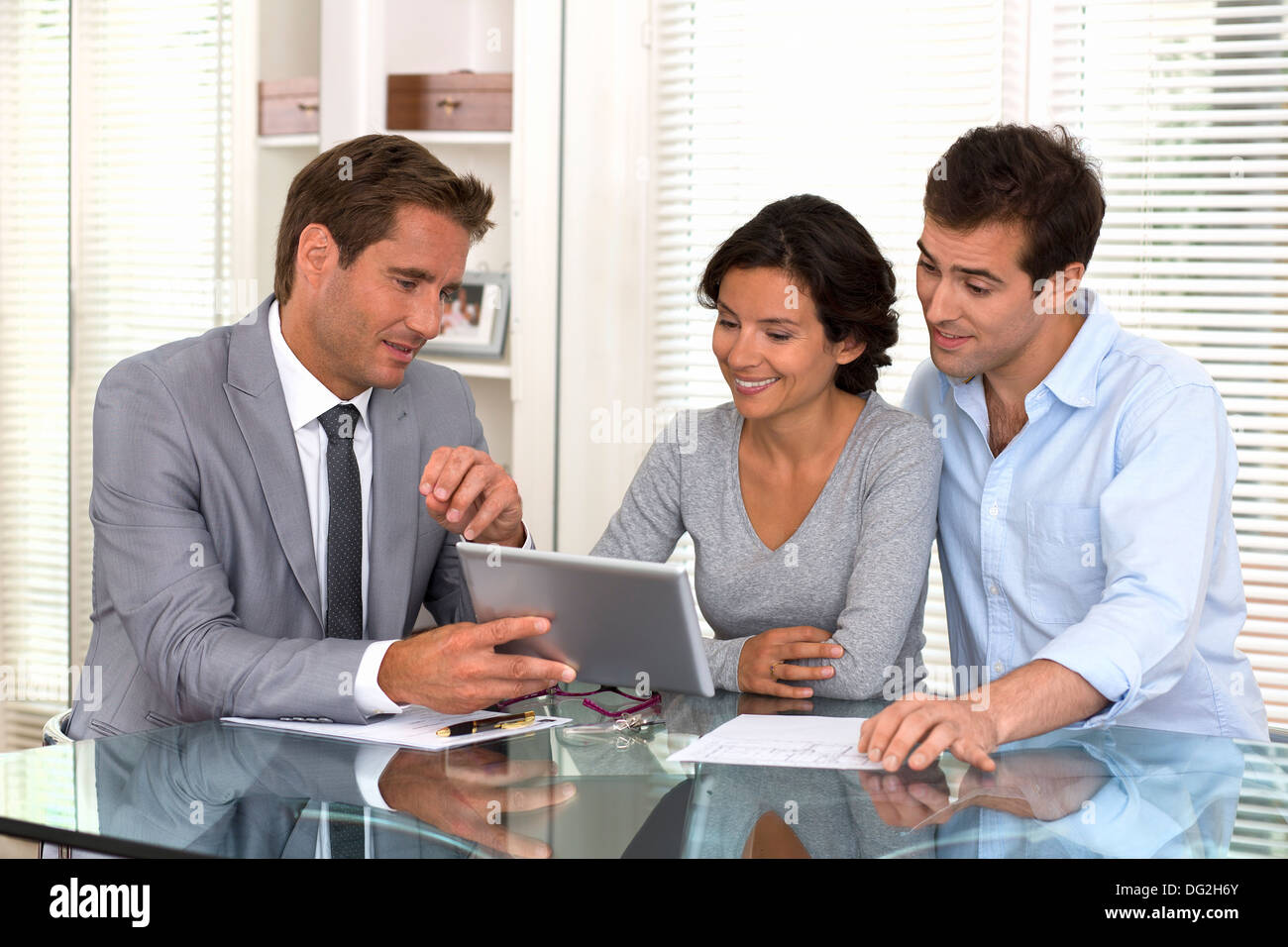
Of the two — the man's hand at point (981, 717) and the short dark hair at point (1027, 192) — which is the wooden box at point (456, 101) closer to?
the short dark hair at point (1027, 192)

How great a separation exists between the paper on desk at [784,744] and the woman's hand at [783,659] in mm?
100

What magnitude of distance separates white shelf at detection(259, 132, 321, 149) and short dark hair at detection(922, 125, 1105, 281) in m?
2.02

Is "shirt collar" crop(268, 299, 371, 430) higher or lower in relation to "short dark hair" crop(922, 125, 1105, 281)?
lower

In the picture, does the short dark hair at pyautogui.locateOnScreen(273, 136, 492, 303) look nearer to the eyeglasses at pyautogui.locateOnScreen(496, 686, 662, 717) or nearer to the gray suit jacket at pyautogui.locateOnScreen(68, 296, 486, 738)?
the gray suit jacket at pyautogui.locateOnScreen(68, 296, 486, 738)

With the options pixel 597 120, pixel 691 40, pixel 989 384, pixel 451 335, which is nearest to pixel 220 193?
pixel 451 335

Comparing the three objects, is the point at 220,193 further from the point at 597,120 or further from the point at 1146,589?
the point at 1146,589

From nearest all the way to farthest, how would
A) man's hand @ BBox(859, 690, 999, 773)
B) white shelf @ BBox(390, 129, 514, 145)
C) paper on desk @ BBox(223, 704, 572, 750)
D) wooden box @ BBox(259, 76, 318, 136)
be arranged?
man's hand @ BBox(859, 690, 999, 773)
paper on desk @ BBox(223, 704, 572, 750)
white shelf @ BBox(390, 129, 514, 145)
wooden box @ BBox(259, 76, 318, 136)

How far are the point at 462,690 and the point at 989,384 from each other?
1024mm

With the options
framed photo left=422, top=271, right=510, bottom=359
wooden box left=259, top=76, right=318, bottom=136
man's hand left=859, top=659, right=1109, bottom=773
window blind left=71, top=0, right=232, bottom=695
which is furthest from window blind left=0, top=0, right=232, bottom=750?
man's hand left=859, top=659, right=1109, bottom=773

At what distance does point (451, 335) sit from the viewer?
3359mm

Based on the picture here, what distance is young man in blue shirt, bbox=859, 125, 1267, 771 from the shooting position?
177cm

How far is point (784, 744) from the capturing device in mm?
1459

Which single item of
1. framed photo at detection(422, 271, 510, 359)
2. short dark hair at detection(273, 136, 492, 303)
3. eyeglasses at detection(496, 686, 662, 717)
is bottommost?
eyeglasses at detection(496, 686, 662, 717)

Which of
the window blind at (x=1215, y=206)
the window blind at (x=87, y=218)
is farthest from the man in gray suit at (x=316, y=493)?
the window blind at (x=87, y=218)
